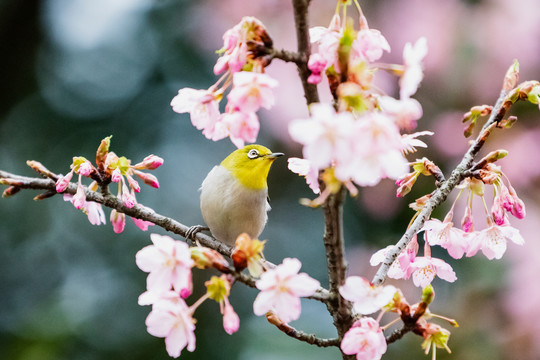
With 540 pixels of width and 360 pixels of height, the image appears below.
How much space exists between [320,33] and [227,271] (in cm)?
60

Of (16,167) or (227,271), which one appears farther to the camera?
(16,167)

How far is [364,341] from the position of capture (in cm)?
141

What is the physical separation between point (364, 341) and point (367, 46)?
2.22ft

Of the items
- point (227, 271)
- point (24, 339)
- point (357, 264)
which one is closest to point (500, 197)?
point (227, 271)

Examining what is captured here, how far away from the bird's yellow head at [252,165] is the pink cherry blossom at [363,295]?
1.53 meters

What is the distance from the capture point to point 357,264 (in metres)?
4.52

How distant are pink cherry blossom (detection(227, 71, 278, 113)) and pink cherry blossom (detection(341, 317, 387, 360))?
21.7 inches

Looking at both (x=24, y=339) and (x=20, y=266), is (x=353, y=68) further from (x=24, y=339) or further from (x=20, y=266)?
(x=20, y=266)

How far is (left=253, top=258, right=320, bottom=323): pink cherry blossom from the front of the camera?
130cm

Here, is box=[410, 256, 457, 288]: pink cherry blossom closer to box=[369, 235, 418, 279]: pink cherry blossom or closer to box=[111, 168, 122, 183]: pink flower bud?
box=[369, 235, 418, 279]: pink cherry blossom

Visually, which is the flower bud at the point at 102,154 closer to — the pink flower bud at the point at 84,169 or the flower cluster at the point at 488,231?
the pink flower bud at the point at 84,169

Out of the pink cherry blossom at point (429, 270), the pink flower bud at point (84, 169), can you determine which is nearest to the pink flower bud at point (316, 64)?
the pink cherry blossom at point (429, 270)

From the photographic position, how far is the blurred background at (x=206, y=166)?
3.60 metres

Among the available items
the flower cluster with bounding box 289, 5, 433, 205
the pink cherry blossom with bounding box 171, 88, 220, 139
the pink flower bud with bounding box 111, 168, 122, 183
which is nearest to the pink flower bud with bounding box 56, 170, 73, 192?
the pink flower bud with bounding box 111, 168, 122, 183
